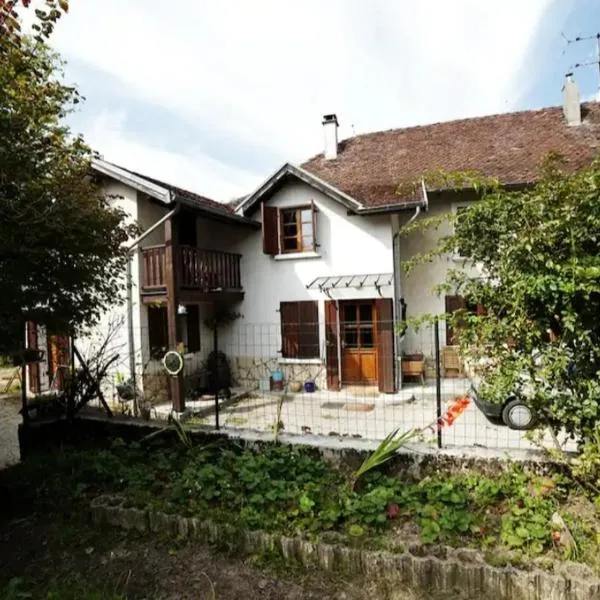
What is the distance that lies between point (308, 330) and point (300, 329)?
0.80ft

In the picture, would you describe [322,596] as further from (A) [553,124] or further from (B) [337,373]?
(A) [553,124]

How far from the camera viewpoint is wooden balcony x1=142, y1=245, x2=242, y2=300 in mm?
10422

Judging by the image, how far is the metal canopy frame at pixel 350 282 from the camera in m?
11.8

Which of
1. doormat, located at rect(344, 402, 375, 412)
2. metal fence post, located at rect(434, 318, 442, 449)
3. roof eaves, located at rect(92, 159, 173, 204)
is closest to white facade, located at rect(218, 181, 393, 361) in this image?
doormat, located at rect(344, 402, 375, 412)

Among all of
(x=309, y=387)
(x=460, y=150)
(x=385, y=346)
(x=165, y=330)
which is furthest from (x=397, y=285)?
(x=165, y=330)

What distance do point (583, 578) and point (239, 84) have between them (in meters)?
9.43

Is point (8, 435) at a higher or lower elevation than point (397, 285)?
lower

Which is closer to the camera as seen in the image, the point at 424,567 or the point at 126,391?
the point at 424,567

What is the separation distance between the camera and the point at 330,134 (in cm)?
1603

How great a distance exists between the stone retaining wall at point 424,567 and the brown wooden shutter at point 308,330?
876 centimetres

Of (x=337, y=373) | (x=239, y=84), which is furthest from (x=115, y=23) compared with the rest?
(x=337, y=373)

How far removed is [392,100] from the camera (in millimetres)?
16844

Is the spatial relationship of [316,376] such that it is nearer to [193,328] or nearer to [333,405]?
[333,405]

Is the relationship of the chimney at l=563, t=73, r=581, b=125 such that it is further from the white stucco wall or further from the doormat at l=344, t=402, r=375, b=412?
the doormat at l=344, t=402, r=375, b=412
